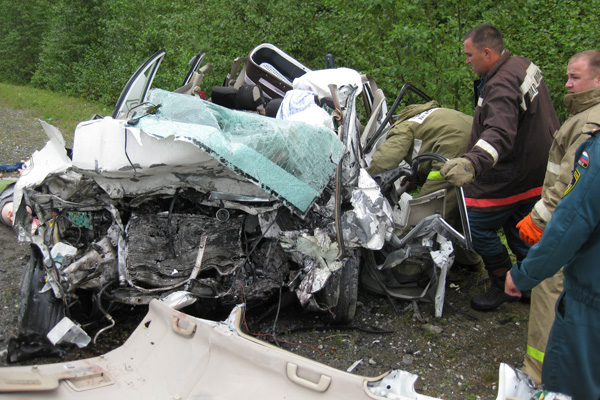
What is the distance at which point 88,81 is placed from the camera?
515 inches

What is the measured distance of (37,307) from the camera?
2850mm

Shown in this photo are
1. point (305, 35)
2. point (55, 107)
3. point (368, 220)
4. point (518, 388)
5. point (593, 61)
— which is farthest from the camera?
point (55, 107)

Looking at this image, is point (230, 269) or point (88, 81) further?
point (88, 81)

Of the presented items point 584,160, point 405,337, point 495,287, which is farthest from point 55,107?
point 584,160

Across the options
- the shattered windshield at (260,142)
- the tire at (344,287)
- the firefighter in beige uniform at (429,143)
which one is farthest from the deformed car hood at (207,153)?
the firefighter in beige uniform at (429,143)

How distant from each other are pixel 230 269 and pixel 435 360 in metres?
1.40

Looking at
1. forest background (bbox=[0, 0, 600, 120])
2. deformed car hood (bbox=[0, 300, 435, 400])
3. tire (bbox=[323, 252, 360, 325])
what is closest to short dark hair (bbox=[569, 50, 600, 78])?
tire (bbox=[323, 252, 360, 325])

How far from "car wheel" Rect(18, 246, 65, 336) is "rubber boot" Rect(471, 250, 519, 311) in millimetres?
2855

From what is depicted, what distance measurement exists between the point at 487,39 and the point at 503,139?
2.58ft

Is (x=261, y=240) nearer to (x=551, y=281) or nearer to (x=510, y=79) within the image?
(x=551, y=281)

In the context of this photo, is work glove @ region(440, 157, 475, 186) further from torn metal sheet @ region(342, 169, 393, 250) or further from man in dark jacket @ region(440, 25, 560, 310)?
torn metal sheet @ region(342, 169, 393, 250)

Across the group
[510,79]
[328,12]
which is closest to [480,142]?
[510,79]

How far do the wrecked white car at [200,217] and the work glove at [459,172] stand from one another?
34 centimetres

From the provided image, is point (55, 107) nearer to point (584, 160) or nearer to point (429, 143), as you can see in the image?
point (429, 143)
